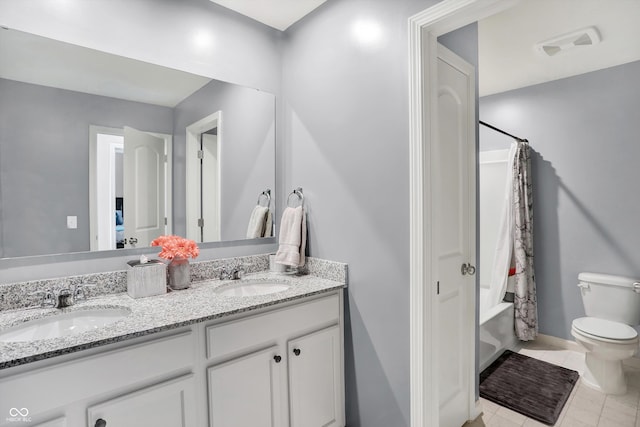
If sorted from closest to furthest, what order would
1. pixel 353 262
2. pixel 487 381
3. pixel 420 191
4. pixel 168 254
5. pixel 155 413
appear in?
pixel 155 413 → pixel 420 191 → pixel 168 254 → pixel 353 262 → pixel 487 381

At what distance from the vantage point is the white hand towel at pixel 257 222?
2.15 meters

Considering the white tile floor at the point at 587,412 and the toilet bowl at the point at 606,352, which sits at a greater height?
the toilet bowl at the point at 606,352

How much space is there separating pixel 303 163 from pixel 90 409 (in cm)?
154

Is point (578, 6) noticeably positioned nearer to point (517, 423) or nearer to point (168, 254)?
point (517, 423)

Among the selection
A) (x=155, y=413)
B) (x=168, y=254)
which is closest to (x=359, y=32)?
(x=168, y=254)

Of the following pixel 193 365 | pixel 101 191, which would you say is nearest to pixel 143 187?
pixel 101 191

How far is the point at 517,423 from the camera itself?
6.61ft

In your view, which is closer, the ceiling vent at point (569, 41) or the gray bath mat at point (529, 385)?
the gray bath mat at point (529, 385)

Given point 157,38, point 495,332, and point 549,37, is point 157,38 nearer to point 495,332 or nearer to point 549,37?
point 549,37

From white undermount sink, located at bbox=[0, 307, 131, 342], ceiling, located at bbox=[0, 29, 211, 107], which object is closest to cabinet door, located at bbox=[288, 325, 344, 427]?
white undermount sink, located at bbox=[0, 307, 131, 342]

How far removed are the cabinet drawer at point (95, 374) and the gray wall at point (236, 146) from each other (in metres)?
0.79

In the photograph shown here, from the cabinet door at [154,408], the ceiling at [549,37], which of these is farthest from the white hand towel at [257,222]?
the ceiling at [549,37]

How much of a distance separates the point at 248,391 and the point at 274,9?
6.84 ft

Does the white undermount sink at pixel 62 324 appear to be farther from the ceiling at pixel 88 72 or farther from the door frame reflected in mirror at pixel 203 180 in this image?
the ceiling at pixel 88 72
